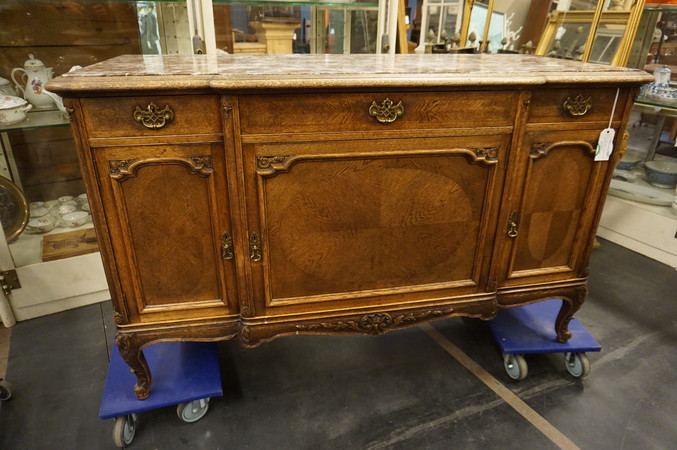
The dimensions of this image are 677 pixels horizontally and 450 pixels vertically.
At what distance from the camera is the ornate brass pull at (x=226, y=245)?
51.4 inches

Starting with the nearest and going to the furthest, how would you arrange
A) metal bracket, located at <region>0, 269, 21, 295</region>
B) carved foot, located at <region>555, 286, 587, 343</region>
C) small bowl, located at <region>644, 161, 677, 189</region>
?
carved foot, located at <region>555, 286, 587, 343</region>, metal bracket, located at <region>0, 269, 21, 295</region>, small bowl, located at <region>644, 161, 677, 189</region>

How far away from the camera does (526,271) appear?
1577mm

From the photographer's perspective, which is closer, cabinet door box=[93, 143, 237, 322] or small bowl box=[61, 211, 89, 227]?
cabinet door box=[93, 143, 237, 322]

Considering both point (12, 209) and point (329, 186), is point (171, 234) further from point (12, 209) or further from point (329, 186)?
point (12, 209)

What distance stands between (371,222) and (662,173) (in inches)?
93.2

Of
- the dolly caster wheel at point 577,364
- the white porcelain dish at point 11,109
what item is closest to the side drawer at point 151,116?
the white porcelain dish at point 11,109

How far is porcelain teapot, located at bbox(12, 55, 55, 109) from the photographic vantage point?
200 centimetres

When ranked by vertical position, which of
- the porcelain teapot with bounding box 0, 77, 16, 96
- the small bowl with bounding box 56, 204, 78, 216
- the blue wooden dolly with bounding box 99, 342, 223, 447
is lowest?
the blue wooden dolly with bounding box 99, 342, 223, 447

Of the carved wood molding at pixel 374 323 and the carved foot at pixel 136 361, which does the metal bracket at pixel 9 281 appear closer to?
the carved foot at pixel 136 361

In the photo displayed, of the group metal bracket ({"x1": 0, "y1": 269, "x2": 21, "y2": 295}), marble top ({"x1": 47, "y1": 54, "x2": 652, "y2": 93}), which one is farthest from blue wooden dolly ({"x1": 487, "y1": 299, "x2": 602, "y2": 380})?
metal bracket ({"x1": 0, "y1": 269, "x2": 21, "y2": 295})

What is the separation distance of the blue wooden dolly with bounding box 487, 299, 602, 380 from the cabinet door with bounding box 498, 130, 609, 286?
11.9 inches

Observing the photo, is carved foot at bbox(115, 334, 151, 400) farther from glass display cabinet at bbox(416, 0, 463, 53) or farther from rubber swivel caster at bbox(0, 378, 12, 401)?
glass display cabinet at bbox(416, 0, 463, 53)

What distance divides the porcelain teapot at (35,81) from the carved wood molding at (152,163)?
120 cm

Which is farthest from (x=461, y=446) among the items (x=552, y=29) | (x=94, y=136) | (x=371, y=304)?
(x=552, y=29)
